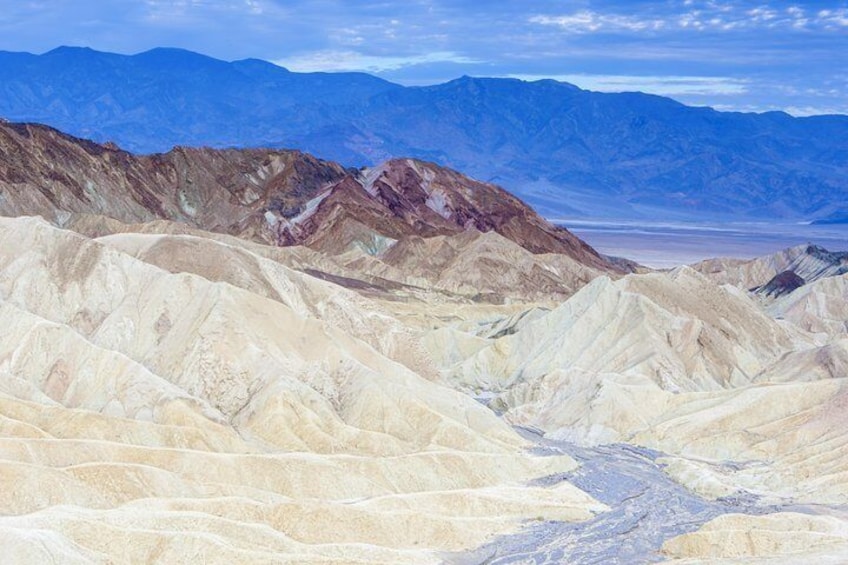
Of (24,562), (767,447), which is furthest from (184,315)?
(24,562)

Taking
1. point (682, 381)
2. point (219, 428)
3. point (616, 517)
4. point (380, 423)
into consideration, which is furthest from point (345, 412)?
point (682, 381)

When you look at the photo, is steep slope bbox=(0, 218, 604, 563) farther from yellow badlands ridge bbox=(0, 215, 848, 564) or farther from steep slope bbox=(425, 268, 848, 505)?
steep slope bbox=(425, 268, 848, 505)

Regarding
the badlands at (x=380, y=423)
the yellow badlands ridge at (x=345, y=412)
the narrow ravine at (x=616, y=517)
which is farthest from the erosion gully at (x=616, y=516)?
the yellow badlands ridge at (x=345, y=412)

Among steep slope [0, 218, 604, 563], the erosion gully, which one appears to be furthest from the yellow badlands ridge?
the erosion gully

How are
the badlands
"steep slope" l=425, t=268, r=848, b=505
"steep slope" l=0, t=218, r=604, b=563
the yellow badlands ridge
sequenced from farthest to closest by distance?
1. "steep slope" l=425, t=268, r=848, b=505
2. the badlands
3. the yellow badlands ridge
4. "steep slope" l=0, t=218, r=604, b=563

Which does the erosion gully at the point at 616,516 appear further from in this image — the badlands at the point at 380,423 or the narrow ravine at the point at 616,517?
the badlands at the point at 380,423

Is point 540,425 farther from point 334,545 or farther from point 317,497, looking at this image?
point 334,545
